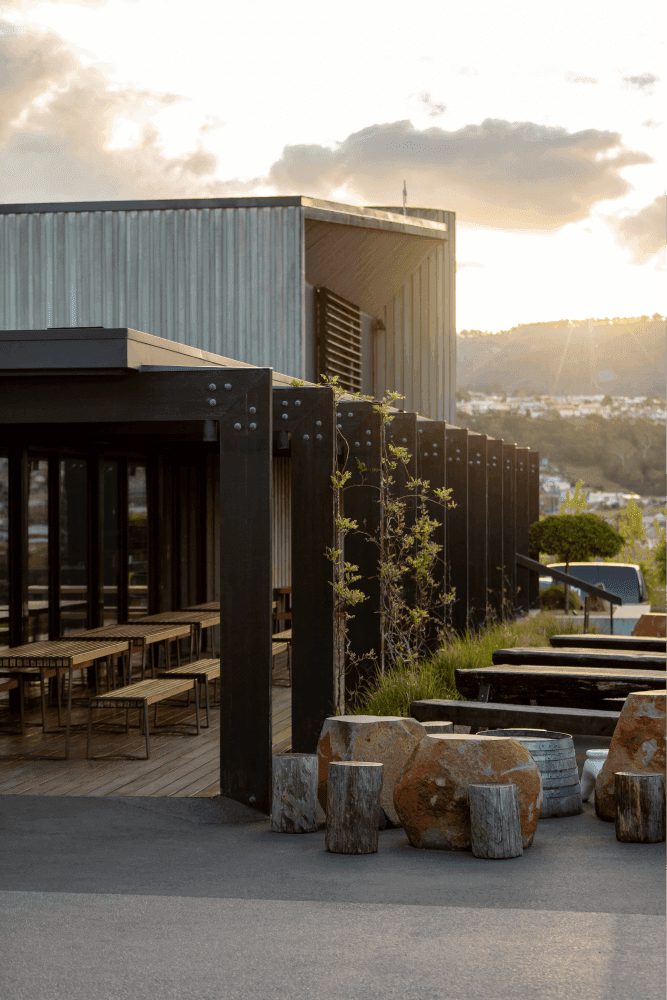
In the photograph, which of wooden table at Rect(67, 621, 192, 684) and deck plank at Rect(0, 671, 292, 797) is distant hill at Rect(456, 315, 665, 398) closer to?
wooden table at Rect(67, 621, 192, 684)

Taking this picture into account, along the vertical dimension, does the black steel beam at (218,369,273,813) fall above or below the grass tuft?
above

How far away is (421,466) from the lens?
11.9 metres

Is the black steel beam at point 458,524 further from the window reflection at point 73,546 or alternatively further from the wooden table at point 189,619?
the window reflection at point 73,546

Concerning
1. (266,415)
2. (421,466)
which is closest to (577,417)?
(421,466)

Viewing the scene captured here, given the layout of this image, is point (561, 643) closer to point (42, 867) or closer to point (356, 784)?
point (356, 784)

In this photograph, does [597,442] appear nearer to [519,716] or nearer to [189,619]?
[189,619]

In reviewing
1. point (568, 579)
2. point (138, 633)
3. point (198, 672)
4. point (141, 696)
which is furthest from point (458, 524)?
point (141, 696)

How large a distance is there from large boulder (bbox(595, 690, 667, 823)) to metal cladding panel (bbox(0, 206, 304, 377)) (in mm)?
7797

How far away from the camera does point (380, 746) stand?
6.66 metres

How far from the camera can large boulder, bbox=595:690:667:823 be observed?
670 centimetres

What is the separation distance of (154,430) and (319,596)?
1.74m

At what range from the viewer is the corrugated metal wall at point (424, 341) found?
18531 millimetres

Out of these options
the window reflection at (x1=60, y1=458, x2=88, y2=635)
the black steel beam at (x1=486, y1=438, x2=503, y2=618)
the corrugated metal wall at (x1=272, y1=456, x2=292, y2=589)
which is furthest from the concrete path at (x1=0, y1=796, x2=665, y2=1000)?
the black steel beam at (x1=486, y1=438, x2=503, y2=618)

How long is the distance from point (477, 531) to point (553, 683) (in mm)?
6161
